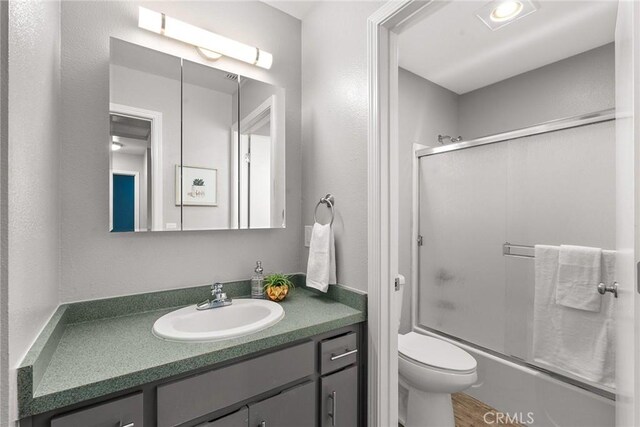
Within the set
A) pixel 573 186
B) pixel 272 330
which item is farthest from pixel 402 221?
pixel 272 330

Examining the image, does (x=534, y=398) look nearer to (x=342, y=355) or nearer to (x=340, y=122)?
(x=342, y=355)

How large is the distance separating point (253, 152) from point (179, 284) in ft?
2.40

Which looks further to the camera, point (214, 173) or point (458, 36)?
point (458, 36)

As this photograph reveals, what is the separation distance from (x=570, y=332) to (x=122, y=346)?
2277 mm

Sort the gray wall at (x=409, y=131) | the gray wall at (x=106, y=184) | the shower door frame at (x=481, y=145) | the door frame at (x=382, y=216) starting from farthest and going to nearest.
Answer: the gray wall at (x=409, y=131) → the shower door frame at (x=481, y=145) → the door frame at (x=382, y=216) → the gray wall at (x=106, y=184)

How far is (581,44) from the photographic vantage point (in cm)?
202

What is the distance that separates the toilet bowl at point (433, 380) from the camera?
160cm

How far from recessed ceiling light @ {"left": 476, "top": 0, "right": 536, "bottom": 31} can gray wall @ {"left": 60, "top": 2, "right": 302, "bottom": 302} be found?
1.24 meters

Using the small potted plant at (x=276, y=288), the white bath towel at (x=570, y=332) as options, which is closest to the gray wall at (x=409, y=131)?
the white bath towel at (x=570, y=332)

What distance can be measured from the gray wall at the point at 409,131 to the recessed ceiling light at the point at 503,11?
27.7 inches

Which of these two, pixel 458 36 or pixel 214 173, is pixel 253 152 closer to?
pixel 214 173

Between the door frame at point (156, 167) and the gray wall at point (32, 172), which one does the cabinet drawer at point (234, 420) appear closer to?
the gray wall at point (32, 172)

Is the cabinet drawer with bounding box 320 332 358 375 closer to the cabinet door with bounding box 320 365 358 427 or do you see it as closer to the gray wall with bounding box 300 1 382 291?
the cabinet door with bounding box 320 365 358 427

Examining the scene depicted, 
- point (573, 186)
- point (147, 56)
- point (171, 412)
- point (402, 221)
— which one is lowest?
point (171, 412)
